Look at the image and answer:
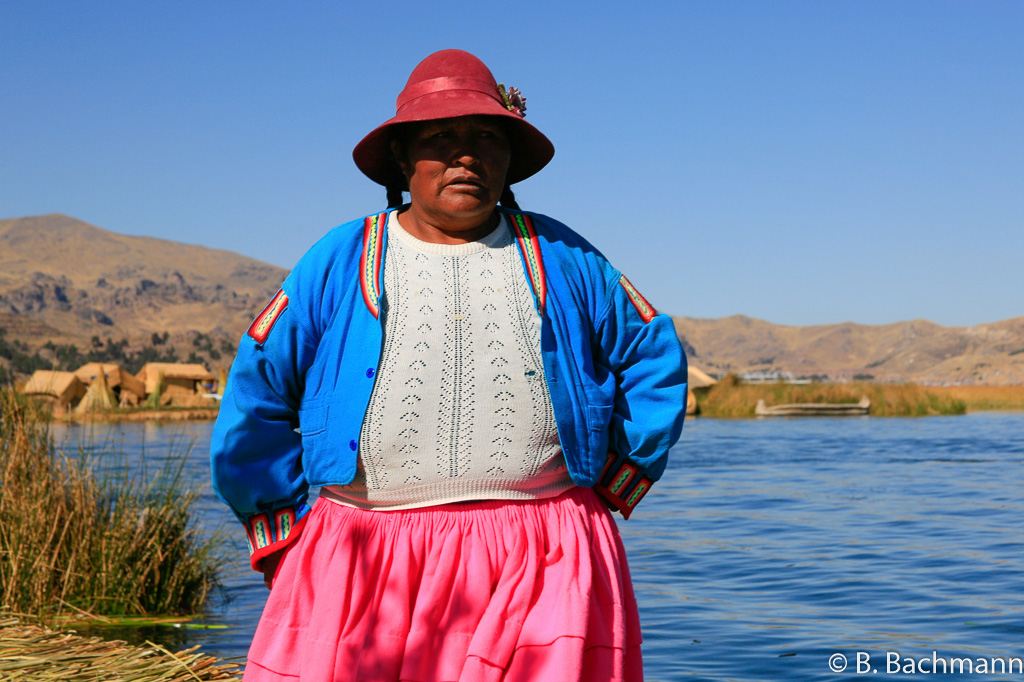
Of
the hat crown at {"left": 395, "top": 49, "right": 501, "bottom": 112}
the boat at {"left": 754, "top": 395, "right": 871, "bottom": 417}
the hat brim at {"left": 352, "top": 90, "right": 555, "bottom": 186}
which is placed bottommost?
the boat at {"left": 754, "top": 395, "right": 871, "bottom": 417}

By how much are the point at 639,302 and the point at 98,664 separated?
8.92ft

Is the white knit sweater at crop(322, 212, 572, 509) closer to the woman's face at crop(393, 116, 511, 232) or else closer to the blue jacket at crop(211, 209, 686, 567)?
the blue jacket at crop(211, 209, 686, 567)

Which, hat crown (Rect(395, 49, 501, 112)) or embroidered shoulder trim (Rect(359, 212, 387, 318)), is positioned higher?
hat crown (Rect(395, 49, 501, 112))

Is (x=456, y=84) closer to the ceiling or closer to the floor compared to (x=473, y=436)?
closer to the ceiling

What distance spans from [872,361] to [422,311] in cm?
12902

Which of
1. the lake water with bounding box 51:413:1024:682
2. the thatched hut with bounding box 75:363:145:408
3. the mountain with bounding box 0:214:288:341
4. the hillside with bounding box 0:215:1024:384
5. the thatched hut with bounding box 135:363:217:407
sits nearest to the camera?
the lake water with bounding box 51:413:1024:682

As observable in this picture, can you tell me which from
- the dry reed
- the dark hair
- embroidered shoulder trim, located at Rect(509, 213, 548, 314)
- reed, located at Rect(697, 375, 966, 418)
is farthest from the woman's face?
reed, located at Rect(697, 375, 966, 418)

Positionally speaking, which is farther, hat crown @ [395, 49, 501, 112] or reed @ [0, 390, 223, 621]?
reed @ [0, 390, 223, 621]

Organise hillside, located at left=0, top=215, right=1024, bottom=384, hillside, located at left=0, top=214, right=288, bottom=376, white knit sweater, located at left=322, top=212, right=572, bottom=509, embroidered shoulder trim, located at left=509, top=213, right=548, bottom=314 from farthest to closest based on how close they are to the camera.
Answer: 1. hillside, located at left=0, top=215, right=1024, bottom=384
2. hillside, located at left=0, top=214, right=288, bottom=376
3. embroidered shoulder trim, located at left=509, top=213, right=548, bottom=314
4. white knit sweater, located at left=322, top=212, right=572, bottom=509

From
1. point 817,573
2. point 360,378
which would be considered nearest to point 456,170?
point 360,378

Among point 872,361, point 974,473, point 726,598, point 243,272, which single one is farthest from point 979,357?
point 243,272

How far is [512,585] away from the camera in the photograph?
2260mm

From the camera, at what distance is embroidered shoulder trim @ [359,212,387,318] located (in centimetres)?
240

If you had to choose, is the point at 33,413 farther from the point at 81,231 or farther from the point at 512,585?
the point at 81,231
